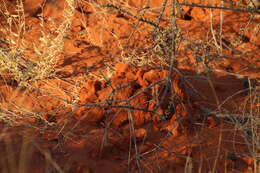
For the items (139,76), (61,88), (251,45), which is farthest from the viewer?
(251,45)

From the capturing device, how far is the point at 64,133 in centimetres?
279

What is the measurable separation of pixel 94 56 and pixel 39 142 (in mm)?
1657

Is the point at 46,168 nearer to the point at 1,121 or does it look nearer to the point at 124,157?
the point at 124,157

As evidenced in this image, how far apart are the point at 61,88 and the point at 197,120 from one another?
4.90ft

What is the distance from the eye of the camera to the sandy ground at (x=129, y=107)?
8.13ft

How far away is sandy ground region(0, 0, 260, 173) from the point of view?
97.6 inches

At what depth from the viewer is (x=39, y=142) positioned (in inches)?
104

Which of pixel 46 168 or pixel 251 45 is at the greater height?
pixel 251 45

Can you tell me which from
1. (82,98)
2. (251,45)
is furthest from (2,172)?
(251,45)

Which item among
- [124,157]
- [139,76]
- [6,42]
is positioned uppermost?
[6,42]

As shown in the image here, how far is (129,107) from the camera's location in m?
2.08

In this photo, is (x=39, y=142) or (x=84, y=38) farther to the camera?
(x=84, y=38)

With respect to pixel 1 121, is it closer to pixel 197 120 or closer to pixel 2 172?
pixel 2 172

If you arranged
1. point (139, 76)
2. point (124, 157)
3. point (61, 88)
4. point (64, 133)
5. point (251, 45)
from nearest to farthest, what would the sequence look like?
1. point (124, 157)
2. point (64, 133)
3. point (139, 76)
4. point (61, 88)
5. point (251, 45)
